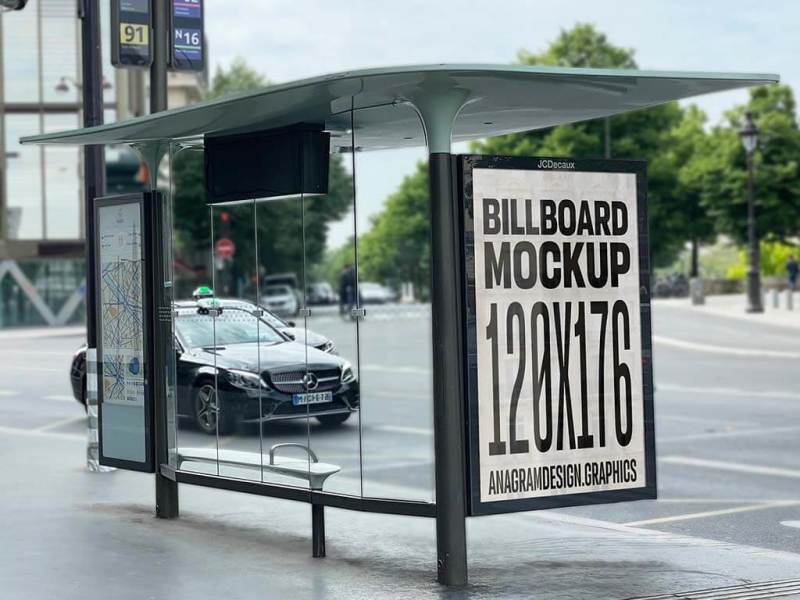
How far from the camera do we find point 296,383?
27.3 feet

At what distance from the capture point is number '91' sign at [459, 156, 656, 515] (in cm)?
687

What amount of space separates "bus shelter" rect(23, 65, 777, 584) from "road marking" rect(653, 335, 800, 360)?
56.3 ft

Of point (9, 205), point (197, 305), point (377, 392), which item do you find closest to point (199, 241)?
point (9, 205)

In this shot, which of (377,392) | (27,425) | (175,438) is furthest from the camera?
(377,392)

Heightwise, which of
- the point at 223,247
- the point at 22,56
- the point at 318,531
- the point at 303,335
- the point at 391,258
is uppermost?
the point at 22,56

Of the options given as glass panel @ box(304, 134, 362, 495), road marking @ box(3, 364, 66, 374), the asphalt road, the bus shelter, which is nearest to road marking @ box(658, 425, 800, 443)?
the asphalt road

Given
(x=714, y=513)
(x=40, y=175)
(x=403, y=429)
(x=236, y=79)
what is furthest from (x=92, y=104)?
(x=236, y=79)

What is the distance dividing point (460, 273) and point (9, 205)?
49.4m

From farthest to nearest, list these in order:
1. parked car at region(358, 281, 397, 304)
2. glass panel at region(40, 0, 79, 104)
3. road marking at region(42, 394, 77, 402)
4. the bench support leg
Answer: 1. glass panel at region(40, 0, 79, 104)
2. road marking at region(42, 394, 77, 402)
3. parked car at region(358, 281, 397, 304)
4. the bench support leg

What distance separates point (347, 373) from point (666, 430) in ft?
24.4

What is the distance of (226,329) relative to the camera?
916 centimetres

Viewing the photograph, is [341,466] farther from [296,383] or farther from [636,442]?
[636,442]

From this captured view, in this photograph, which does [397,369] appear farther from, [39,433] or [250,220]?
[250,220]

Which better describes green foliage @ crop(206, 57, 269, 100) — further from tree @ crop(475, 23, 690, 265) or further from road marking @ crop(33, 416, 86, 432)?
road marking @ crop(33, 416, 86, 432)
